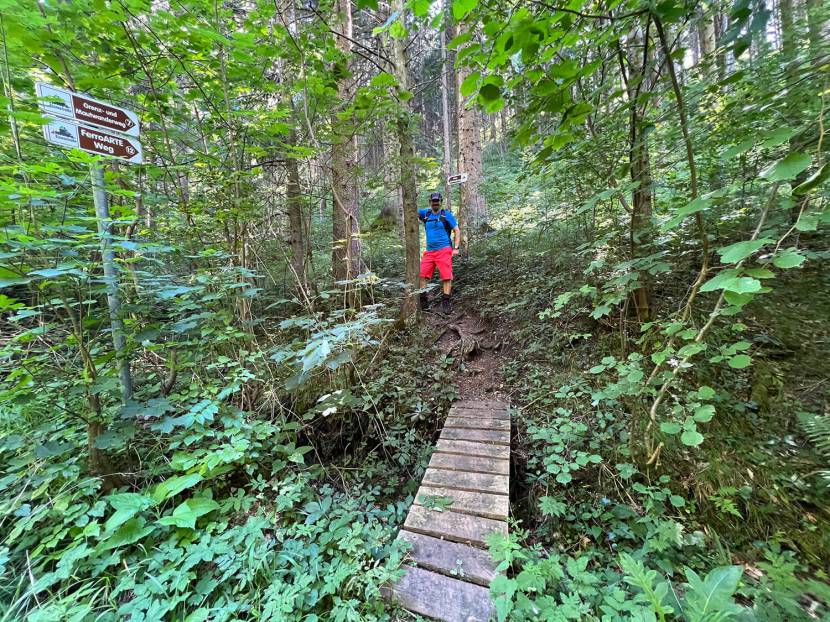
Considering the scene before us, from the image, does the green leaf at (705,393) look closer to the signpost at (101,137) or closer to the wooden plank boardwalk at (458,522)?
the wooden plank boardwalk at (458,522)

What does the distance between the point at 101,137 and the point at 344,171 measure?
2738mm

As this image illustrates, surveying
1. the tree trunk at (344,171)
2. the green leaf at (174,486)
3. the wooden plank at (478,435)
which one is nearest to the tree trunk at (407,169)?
the tree trunk at (344,171)

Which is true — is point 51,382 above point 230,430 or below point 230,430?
above

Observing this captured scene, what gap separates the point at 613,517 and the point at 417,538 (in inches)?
61.9

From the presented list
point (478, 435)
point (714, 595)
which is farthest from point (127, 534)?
point (714, 595)

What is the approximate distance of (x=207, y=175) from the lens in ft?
11.2

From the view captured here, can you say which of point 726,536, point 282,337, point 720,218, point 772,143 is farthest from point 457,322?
point 772,143

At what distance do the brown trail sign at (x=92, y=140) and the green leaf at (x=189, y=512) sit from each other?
2650 mm

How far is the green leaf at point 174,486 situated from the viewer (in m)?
2.39

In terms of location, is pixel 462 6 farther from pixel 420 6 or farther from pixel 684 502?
pixel 684 502

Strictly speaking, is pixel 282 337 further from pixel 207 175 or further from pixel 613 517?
pixel 613 517

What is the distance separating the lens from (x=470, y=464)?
308 centimetres

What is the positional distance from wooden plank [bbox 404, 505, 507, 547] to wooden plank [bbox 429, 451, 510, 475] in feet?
1.64

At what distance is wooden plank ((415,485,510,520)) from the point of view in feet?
8.32
